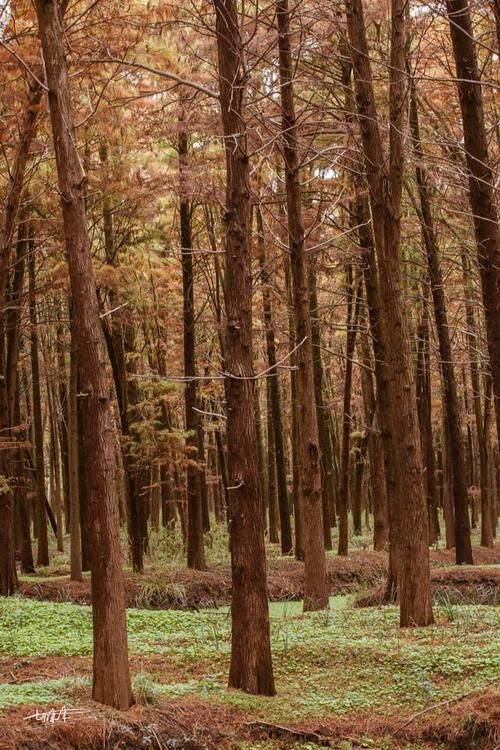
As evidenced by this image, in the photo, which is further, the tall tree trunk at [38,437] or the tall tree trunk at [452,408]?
the tall tree trunk at [38,437]

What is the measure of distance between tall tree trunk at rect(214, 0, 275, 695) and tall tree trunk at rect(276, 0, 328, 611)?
403 cm

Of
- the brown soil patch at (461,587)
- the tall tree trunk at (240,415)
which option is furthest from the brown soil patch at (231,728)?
the brown soil patch at (461,587)

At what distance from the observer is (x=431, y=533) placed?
23172 millimetres

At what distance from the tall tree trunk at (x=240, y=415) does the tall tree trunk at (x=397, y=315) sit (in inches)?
98.5

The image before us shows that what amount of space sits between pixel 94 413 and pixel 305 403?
5.73m

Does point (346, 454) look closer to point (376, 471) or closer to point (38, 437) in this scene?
point (376, 471)

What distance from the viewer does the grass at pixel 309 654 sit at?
6.42m

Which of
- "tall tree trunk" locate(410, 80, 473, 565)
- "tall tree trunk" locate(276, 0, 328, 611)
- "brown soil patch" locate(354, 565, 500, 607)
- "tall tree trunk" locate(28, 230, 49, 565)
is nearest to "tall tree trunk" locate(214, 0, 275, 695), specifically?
"tall tree trunk" locate(276, 0, 328, 611)

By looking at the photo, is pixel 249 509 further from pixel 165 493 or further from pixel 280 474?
pixel 165 493

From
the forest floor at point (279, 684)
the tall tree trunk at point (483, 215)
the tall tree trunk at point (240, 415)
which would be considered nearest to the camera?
the forest floor at point (279, 684)

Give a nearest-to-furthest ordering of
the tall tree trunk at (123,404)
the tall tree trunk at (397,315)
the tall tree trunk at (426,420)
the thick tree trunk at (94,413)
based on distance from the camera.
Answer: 1. the thick tree trunk at (94,413)
2. the tall tree trunk at (397,315)
3. the tall tree trunk at (123,404)
4. the tall tree trunk at (426,420)

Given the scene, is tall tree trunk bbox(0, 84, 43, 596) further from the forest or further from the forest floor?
the forest floor

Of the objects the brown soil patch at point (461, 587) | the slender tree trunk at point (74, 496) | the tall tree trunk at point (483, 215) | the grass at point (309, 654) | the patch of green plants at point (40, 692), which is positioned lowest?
the brown soil patch at point (461, 587)

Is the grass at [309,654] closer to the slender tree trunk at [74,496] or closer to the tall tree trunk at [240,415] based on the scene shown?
the tall tree trunk at [240,415]
